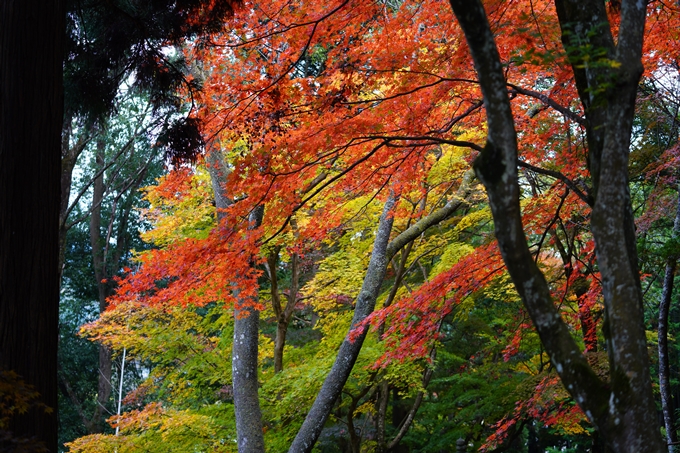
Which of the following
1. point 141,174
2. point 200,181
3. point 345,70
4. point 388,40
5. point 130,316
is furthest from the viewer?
point 141,174

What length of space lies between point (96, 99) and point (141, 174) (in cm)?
1221

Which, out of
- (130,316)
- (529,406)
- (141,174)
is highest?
(141,174)

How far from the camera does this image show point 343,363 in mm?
7102

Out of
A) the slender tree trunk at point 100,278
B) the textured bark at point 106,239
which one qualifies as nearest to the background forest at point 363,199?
the textured bark at point 106,239

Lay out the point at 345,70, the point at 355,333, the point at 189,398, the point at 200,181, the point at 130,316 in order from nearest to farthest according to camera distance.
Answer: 1. the point at 345,70
2. the point at 355,333
3. the point at 130,316
4. the point at 200,181
5. the point at 189,398

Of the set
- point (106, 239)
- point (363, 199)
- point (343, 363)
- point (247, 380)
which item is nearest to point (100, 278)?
point (106, 239)

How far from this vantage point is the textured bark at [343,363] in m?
6.94

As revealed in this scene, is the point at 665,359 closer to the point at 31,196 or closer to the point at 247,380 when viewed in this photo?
the point at 247,380

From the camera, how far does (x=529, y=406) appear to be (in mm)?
7680

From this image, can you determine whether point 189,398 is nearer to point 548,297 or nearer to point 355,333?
point 355,333

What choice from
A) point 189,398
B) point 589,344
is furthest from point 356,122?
point 189,398

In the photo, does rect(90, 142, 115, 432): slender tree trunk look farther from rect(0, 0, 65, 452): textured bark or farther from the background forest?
rect(0, 0, 65, 452): textured bark

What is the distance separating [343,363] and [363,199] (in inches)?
116

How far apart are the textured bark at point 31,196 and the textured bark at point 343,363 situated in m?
3.93
